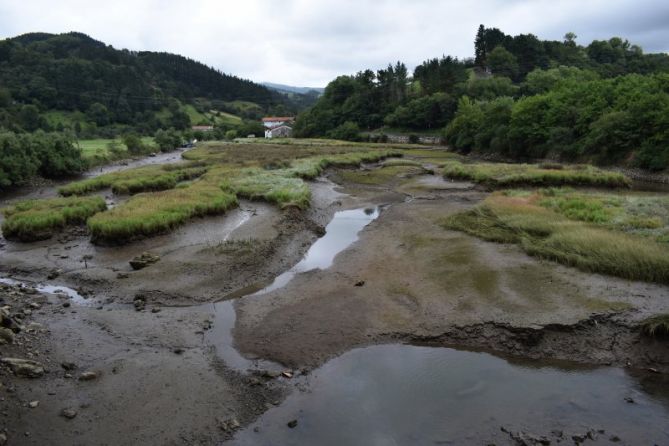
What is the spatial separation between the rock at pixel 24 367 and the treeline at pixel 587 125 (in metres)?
54.8

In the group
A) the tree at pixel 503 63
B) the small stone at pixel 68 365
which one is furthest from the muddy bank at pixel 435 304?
the tree at pixel 503 63

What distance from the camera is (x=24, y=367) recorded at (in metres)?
11.0

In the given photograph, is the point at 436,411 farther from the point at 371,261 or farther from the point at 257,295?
the point at 371,261

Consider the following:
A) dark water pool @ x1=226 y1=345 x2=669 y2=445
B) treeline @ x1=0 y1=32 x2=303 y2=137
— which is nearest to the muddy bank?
dark water pool @ x1=226 y1=345 x2=669 y2=445

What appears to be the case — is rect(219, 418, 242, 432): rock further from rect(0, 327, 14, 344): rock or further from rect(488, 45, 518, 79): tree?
rect(488, 45, 518, 79): tree

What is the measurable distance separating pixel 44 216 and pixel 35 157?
2830cm

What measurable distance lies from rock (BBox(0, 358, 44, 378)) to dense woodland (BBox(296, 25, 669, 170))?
54.7 metres

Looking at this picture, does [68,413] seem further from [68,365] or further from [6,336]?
[6,336]

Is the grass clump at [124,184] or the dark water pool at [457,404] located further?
the grass clump at [124,184]

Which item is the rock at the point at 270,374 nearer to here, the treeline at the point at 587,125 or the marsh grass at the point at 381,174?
the marsh grass at the point at 381,174

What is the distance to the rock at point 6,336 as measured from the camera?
12.1m

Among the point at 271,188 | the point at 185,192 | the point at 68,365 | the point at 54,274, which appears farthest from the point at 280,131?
the point at 68,365

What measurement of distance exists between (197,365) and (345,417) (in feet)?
15.3

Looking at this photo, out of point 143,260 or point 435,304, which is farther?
point 143,260
